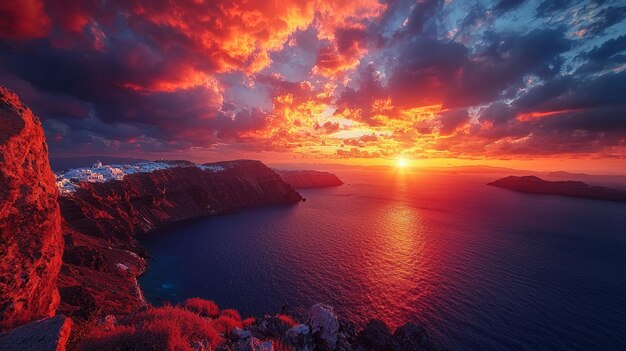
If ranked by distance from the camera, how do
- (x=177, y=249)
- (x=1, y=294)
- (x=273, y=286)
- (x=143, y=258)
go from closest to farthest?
(x=1, y=294) < (x=273, y=286) < (x=143, y=258) < (x=177, y=249)

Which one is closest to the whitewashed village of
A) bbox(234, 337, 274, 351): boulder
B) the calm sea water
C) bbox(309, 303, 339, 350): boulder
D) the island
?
the calm sea water

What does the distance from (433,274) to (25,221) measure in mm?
74063

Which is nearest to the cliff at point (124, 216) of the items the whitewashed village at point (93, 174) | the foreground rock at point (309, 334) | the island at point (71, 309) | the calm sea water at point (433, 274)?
the island at point (71, 309)

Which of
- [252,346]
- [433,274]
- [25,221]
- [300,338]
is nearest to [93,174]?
[25,221]

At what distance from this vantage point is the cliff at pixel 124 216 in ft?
155

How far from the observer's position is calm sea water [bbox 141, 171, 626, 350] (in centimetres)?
4403

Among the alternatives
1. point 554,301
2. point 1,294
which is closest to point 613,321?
point 554,301

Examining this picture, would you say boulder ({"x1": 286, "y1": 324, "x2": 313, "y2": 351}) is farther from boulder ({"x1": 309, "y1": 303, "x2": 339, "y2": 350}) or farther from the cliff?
the cliff

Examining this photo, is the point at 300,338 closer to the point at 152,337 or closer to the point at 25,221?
the point at 152,337

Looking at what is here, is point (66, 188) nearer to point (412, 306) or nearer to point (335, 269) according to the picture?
point (335, 269)

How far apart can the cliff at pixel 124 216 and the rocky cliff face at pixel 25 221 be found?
25.7 meters

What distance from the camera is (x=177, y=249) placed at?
8944 cm

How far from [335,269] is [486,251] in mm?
53041

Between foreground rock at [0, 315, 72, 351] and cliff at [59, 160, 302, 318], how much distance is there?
34.1m
